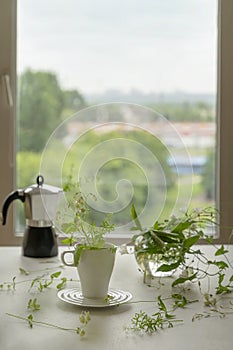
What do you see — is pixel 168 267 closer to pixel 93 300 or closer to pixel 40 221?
pixel 93 300

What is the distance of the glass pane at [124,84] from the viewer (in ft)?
9.40

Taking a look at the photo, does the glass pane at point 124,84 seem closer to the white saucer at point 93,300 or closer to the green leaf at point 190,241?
the green leaf at point 190,241

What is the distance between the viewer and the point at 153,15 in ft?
9.48

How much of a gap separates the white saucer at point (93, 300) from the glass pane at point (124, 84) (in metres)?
1.31

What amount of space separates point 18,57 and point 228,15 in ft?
2.73

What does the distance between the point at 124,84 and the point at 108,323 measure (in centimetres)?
171

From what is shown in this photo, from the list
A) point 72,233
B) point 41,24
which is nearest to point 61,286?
point 72,233

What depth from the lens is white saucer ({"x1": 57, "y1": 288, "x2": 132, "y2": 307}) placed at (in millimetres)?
1446

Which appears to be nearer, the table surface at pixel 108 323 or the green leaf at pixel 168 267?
the table surface at pixel 108 323

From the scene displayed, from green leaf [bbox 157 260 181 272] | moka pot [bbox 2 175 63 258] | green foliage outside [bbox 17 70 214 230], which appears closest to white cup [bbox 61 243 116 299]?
green leaf [bbox 157 260 181 272]

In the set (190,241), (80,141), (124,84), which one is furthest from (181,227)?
(124,84)

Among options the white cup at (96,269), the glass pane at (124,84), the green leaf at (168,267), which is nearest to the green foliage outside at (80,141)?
the glass pane at (124,84)

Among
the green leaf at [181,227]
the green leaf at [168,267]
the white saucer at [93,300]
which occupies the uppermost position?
the green leaf at [181,227]

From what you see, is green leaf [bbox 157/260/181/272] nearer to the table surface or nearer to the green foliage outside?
the table surface
